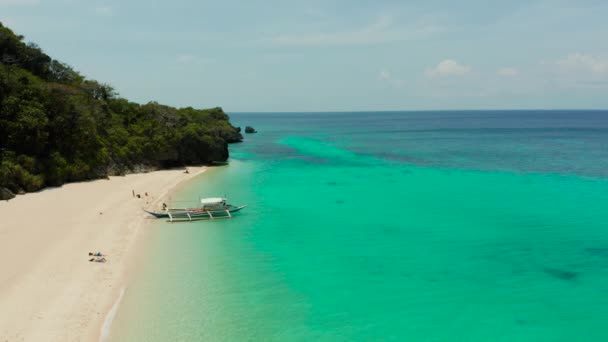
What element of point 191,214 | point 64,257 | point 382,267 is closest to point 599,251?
point 382,267

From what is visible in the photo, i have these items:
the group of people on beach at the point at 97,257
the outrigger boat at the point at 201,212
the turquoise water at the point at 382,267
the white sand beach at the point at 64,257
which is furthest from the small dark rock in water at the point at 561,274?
the group of people on beach at the point at 97,257

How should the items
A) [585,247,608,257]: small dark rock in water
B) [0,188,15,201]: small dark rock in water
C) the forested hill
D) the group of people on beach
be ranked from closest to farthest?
the group of people on beach < [585,247,608,257]: small dark rock in water < [0,188,15,201]: small dark rock in water < the forested hill

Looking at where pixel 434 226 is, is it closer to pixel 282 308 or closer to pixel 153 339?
pixel 282 308

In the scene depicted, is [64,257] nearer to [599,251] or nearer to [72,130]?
[72,130]

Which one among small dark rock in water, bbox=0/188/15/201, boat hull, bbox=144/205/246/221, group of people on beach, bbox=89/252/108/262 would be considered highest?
small dark rock in water, bbox=0/188/15/201

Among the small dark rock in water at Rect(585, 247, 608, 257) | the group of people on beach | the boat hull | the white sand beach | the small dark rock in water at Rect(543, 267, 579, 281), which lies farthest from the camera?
the boat hull

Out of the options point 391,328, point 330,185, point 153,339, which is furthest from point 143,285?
point 330,185

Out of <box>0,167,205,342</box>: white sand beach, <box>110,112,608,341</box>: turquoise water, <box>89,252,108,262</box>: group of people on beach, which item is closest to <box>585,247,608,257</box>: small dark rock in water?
<box>110,112,608,341</box>: turquoise water

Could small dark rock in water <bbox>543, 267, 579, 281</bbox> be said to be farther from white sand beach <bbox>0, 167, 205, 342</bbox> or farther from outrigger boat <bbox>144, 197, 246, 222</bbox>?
white sand beach <bbox>0, 167, 205, 342</bbox>
